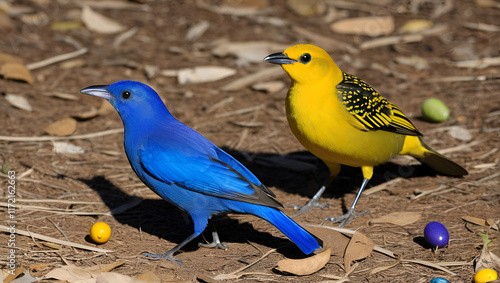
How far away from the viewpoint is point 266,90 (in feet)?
25.3

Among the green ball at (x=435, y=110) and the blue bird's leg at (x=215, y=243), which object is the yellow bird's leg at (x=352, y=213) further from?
the green ball at (x=435, y=110)

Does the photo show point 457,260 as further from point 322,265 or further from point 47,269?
point 47,269

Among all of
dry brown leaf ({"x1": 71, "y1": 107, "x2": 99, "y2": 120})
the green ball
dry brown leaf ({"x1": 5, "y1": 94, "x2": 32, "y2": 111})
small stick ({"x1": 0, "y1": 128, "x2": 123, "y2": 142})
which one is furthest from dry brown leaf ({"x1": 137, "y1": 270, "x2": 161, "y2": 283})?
the green ball

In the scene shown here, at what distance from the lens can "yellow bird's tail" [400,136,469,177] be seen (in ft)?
18.2

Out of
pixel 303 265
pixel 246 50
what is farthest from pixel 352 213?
pixel 246 50

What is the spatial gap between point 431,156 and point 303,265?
215 centimetres

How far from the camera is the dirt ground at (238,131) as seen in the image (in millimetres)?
4477

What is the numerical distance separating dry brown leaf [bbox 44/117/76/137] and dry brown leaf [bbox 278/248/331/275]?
3.31 meters

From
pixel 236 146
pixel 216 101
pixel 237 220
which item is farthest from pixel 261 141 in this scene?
pixel 237 220

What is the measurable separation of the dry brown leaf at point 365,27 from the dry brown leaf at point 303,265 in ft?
19.1

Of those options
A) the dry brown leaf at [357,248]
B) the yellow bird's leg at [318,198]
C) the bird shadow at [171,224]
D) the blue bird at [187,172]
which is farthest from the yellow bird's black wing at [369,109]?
the bird shadow at [171,224]

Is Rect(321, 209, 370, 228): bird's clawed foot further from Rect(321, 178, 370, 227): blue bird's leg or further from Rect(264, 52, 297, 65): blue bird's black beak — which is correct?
Rect(264, 52, 297, 65): blue bird's black beak

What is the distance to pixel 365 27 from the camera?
30.8 feet

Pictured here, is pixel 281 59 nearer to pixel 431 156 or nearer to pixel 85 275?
pixel 431 156
